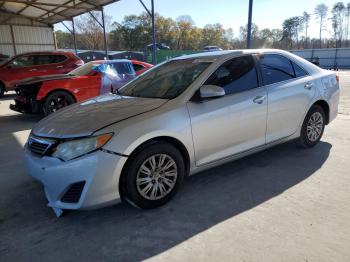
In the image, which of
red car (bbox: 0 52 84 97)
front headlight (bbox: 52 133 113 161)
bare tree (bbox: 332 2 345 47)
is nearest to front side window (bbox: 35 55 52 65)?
red car (bbox: 0 52 84 97)

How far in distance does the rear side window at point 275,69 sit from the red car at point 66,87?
13.6ft

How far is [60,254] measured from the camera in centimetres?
253

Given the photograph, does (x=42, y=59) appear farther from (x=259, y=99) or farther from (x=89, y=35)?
(x=89, y=35)

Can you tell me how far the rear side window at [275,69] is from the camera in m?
4.08

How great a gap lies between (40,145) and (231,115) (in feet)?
6.62

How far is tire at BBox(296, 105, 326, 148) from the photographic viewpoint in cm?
460

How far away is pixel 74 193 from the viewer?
2.80 metres

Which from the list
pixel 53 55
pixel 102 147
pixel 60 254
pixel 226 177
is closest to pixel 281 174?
pixel 226 177

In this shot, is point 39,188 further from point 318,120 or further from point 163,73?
point 318,120

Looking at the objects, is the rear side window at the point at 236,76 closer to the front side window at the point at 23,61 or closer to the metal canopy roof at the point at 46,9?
the front side window at the point at 23,61

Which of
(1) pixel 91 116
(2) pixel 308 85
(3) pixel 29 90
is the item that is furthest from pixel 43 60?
(2) pixel 308 85

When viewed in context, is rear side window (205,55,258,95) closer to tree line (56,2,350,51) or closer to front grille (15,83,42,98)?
front grille (15,83,42,98)

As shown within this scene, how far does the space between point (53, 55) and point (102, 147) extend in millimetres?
11216

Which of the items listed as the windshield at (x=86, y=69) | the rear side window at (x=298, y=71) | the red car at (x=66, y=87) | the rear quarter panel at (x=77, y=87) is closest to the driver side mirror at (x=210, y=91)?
the rear side window at (x=298, y=71)
